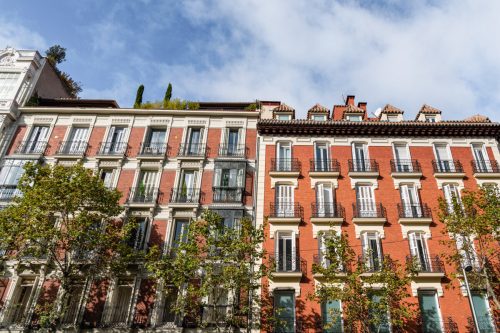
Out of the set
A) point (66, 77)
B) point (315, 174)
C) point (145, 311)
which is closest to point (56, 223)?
point (145, 311)

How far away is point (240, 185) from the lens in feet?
76.7

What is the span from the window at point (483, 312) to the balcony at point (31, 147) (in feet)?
85.8

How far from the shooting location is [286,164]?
80.9ft

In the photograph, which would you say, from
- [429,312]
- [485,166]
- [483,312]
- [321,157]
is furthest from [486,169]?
[429,312]

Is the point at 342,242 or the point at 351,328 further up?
the point at 342,242

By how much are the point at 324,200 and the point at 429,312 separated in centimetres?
773

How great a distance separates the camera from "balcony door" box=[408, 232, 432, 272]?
67.2ft

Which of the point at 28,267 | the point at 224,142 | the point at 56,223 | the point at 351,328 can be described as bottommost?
the point at 351,328

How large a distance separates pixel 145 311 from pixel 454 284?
15420mm

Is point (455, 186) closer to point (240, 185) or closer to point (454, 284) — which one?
point (454, 284)

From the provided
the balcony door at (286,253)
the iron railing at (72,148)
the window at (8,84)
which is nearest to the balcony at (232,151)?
the balcony door at (286,253)

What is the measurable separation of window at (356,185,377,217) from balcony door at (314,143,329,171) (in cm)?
244

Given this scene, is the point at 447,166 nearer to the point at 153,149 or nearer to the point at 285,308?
the point at 285,308

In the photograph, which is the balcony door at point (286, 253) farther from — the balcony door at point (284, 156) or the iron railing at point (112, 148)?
the iron railing at point (112, 148)
